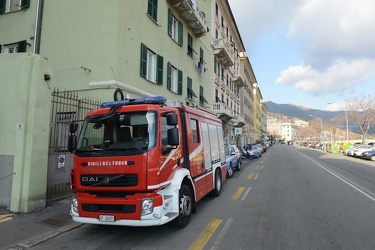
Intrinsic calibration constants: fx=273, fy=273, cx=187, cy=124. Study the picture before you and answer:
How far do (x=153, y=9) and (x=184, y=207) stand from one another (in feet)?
39.4

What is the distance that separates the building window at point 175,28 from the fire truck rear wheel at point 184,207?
504 inches

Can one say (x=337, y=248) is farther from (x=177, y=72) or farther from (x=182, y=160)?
(x=177, y=72)

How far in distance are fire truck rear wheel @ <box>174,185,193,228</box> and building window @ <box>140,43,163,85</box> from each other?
342 inches

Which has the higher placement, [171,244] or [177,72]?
[177,72]

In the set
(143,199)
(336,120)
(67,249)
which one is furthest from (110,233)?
(336,120)

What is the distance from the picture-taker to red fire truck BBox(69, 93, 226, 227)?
16.0 feet

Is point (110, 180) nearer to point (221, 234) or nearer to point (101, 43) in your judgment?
point (221, 234)

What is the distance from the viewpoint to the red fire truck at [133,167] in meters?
4.89

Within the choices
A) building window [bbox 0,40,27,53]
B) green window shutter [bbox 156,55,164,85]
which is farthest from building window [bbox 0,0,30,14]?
green window shutter [bbox 156,55,164,85]

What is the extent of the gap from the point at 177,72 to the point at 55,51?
7.69 metres

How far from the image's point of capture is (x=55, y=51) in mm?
12414

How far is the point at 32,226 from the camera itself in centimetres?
593

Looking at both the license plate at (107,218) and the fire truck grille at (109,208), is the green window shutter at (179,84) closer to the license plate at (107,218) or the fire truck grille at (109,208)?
the fire truck grille at (109,208)

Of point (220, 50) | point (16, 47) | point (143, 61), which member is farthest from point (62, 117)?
point (220, 50)
